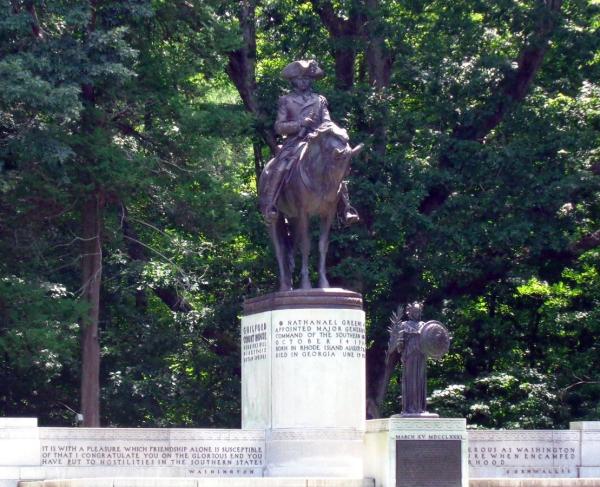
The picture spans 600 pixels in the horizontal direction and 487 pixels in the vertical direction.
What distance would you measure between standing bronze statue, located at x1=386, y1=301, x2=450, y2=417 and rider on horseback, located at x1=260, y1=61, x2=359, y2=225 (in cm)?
261

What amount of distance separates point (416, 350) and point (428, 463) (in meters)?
1.91

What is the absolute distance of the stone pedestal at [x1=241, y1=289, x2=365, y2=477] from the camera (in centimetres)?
2191

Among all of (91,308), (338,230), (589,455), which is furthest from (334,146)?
(338,230)

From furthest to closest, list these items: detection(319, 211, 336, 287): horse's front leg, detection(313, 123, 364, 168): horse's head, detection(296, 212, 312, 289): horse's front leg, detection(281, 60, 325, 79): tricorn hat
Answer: detection(281, 60, 325, 79): tricorn hat → detection(319, 211, 336, 287): horse's front leg → detection(296, 212, 312, 289): horse's front leg → detection(313, 123, 364, 168): horse's head

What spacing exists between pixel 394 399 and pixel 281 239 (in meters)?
12.1

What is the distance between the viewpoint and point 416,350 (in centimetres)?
2150

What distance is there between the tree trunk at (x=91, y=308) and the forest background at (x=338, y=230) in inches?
1.9

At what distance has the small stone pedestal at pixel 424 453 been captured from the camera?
20.2 meters

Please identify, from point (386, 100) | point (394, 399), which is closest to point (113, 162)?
Answer: point (386, 100)

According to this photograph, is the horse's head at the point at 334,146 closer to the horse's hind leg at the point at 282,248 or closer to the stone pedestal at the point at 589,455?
the horse's hind leg at the point at 282,248

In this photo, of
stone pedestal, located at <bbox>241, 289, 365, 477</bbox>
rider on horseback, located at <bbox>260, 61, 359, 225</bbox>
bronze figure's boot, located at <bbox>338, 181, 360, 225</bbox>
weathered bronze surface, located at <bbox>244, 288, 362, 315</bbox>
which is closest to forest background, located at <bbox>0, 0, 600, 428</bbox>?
rider on horseback, located at <bbox>260, 61, 359, 225</bbox>

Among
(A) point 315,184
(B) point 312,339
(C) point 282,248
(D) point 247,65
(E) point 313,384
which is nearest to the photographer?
(E) point 313,384

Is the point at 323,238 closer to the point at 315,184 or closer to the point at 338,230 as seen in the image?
the point at 315,184

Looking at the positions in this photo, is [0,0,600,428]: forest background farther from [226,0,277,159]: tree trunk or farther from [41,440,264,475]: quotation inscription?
[41,440,264,475]: quotation inscription
